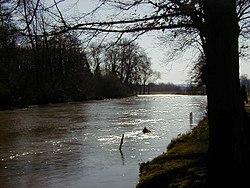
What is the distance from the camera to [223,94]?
5957mm

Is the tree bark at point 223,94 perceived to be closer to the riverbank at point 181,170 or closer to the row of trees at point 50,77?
the riverbank at point 181,170

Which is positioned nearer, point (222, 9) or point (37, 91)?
point (222, 9)

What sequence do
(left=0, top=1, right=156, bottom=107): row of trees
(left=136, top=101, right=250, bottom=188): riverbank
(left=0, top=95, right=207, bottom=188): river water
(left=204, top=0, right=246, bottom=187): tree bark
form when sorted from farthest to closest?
(left=0, top=1, right=156, bottom=107): row of trees < (left=0, top=95, right=207, bottom=188): river water < (left=136, top=101, right=250, bottom=188): riverbank < (left=204, top=0, right=246, bottom=187): tree bark

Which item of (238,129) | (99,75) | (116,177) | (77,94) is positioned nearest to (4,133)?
(116,177)

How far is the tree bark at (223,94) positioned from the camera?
5938 mm

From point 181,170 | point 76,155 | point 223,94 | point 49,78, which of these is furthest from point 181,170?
point 49,78

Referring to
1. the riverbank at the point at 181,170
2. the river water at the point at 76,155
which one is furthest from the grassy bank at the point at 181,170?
the river water at the point at 76,155

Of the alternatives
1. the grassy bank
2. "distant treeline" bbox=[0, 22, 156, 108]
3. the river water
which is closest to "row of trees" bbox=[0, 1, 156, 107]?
"distant treeline" bbox=[0, 22, 156, 108]

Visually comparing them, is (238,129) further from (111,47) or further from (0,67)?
(0,67)

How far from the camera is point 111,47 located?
335 inches

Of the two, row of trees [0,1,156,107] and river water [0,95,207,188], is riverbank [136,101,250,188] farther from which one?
row of trees [0,1,156,107]

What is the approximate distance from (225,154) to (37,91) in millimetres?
63677

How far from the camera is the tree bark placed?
234 inches

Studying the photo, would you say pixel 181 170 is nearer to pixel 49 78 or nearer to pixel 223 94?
pixel 223 94
